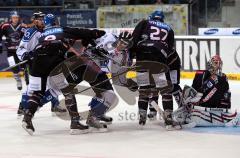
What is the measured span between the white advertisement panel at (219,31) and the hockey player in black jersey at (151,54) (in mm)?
6176

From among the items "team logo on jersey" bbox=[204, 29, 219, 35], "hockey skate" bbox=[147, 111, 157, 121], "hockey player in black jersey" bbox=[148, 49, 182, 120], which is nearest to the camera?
"hockey player in black jersey" bbox=[148, 49, 182, 120]

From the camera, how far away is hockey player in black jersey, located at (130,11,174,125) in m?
7.77

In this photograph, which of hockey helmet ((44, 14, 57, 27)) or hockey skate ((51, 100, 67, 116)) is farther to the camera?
hockey skate ((51, 100, 67, 116))

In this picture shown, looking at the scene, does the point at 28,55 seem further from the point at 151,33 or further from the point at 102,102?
the point at 151,33

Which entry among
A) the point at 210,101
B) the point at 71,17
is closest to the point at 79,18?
the point at 71,17

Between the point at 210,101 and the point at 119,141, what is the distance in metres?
1.41

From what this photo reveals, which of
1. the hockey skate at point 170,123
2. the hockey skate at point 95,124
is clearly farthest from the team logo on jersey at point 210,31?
the hockey skate at point 95,124

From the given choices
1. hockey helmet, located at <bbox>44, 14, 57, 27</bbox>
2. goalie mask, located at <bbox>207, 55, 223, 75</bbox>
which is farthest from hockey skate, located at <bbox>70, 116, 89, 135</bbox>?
goalie mask, located at <bbox>207, 55, 223, 75</bbox>

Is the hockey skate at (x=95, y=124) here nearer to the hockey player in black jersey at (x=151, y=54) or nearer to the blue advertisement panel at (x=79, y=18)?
the hockey player in black jersey at (x=151, y=54)

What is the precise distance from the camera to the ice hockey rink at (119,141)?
6.39m

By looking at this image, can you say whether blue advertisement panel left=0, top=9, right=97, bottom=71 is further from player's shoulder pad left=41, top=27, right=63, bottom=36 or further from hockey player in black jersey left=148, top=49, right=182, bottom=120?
player's shoulder pad left=41, top=27, right=63, bottom=36

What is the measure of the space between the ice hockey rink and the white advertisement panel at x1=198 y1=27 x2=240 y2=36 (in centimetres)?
560

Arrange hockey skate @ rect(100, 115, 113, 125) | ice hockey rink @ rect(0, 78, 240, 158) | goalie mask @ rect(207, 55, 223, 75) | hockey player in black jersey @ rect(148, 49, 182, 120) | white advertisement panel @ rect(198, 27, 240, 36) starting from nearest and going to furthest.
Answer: ice hockey rink @ rect(0, 78, 240, 158)
goalie mask @ rect(207, 55, 223, 75)
hockey skate @ rect(100, 115, 113, 125)
hockey player in black jersey @ rect(148, 49, 182, 120)
white advertisement panel @ rect(198, 27, 240, 36)

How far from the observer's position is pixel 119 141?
7121 mm
